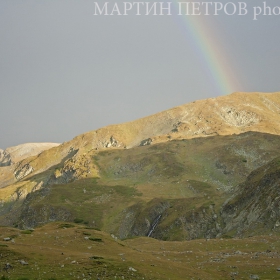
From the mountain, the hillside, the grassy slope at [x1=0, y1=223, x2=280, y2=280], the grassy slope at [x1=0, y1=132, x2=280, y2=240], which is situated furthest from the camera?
the grassy slope at [x1=0, y1=132, x2=280, y2=240]

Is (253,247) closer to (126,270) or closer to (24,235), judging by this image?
(126,270)

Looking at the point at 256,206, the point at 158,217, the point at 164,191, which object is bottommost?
the point at 158,217

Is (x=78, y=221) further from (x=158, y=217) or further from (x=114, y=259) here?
(x=114, y=259)

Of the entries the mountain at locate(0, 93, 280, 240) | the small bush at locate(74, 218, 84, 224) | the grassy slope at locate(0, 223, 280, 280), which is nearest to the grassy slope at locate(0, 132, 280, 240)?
the mountain at locate(0, 93, 280, 240)

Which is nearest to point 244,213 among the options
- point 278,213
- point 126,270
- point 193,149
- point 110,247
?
point 278,213

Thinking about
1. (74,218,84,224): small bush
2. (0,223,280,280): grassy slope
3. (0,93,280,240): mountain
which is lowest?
(74,218,84,224): small bush

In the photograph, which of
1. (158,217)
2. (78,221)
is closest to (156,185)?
(158,217)

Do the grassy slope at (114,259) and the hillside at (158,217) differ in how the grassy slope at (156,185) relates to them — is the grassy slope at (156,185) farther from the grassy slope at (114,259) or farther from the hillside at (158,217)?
the grassy slope at (114,259)

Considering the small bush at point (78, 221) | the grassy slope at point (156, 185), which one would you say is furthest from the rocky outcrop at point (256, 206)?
the small bush at point (78, 221)

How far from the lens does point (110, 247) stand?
127 feet

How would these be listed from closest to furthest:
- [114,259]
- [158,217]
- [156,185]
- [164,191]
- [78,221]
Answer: [114,259]
[158,217]
[78,221]
[164,191]
[156,185]

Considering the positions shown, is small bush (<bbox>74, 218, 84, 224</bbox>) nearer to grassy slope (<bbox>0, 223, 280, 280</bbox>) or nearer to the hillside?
the hillside

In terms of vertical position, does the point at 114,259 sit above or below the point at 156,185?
above

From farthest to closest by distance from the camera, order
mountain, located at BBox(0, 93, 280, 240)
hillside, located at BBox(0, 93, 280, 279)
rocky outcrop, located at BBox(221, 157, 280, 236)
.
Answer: mountain, located at BBox(0, 93, 280, 240)
rocky outcrop, located at BBox(221, 157, 280, 236)
hillside, located at BBox(0, 93, 280, 279)
